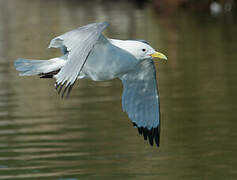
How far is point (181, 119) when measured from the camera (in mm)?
11641

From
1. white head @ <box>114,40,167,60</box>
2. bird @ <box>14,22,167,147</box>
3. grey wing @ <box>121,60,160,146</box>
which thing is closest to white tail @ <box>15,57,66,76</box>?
bird @ <box>14,22,167,147</box>

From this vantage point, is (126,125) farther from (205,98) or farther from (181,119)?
(205,98)

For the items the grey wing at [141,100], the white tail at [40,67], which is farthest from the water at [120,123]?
the white tail at [40,67]

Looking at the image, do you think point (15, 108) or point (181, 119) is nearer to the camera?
point (181, 119)

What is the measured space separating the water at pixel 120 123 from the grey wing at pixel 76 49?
2.61 metres

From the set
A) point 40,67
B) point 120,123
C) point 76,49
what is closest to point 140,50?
point 76,49

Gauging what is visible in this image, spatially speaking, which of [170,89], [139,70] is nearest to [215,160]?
[139,70]

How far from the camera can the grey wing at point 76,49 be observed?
19.2 ft

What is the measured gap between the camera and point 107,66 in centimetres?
652

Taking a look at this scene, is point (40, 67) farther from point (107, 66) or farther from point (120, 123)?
point (120, 123)

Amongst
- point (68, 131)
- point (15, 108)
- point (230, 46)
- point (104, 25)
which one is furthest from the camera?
point (230, 46)

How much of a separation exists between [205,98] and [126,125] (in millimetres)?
2627

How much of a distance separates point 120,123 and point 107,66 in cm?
493

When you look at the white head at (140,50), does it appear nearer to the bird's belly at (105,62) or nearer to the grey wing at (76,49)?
the bird's belly at (105,62)
